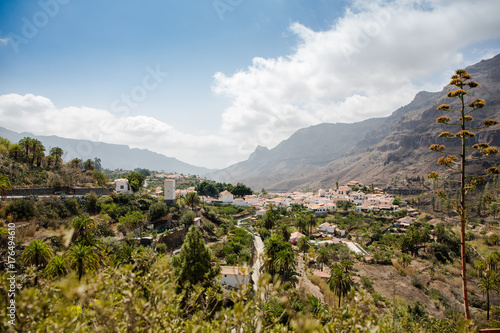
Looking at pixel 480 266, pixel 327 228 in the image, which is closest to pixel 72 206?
pixel 327 228

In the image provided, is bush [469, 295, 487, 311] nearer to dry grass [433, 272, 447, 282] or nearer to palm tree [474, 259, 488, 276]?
dry grass [433, 272, 447, 282]

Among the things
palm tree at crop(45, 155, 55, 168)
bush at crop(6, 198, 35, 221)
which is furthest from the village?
bush at crop(6, 198, 35, 221)

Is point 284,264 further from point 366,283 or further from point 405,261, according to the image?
point 405,261

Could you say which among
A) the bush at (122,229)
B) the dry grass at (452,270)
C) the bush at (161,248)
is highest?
the bush at (122,229)

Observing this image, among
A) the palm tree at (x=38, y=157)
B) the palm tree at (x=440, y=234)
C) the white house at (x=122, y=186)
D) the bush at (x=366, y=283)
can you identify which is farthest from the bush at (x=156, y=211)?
the palm tree at (x=440, y=234)

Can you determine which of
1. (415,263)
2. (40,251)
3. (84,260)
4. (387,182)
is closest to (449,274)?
(415,263)

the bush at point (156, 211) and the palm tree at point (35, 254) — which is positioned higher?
the palm tree at point (35, 254)

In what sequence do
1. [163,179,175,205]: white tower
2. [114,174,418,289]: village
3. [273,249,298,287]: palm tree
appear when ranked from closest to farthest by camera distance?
1. [273,249,298,287]: palm tree
2. [114,174,418,289]: village
3. [163,179,175,205]: white tower

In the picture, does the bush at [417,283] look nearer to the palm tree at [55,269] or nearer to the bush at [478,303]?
the bush at [478,303]

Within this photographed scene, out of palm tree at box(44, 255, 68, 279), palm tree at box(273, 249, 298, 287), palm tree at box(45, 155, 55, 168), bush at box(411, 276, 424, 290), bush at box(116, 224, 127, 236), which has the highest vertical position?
palm tree at box(45, 155, 55, 168)

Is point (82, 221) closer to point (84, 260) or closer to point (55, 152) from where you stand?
point (84, 260)

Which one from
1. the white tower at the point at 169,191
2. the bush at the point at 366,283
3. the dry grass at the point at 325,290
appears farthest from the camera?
the white tower at the point at 169,191

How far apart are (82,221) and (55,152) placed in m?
34.1

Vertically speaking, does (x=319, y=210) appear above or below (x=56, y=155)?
below
